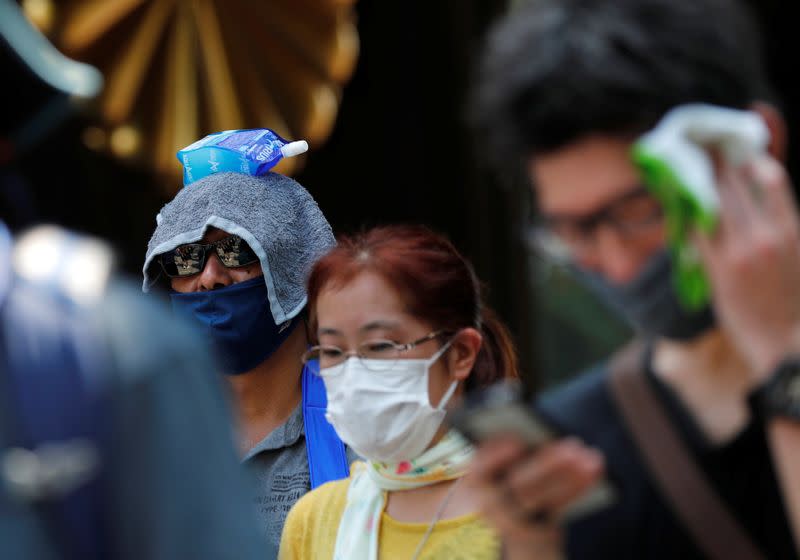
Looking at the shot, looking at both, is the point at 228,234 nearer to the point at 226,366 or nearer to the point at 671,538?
the point at 226,366

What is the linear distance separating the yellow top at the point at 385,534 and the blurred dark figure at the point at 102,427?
42.1 inches

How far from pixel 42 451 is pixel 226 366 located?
201 cm

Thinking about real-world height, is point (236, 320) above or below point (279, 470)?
above

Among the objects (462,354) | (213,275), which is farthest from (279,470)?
(462,354)

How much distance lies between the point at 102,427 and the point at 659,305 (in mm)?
722

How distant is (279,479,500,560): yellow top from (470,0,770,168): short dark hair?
96 centimetres

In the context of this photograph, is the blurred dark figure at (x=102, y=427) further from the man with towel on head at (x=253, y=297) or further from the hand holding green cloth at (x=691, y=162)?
the man with towel on head at (x=253, y=297)

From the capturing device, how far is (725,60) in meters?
1.64

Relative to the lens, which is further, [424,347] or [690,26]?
[424,347]

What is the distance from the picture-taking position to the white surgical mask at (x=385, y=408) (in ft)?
8.72

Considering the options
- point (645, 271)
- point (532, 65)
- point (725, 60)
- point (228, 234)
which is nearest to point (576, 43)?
point (532, 65)

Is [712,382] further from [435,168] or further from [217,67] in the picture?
[217,67]

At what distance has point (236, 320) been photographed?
3.26 metres

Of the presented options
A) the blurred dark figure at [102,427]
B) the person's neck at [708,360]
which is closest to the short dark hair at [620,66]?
the person's neck at [708,360]
